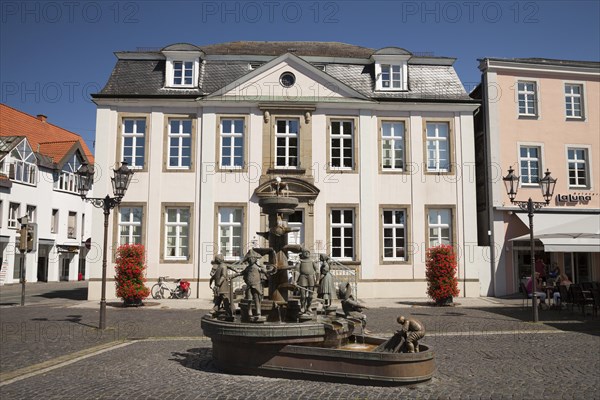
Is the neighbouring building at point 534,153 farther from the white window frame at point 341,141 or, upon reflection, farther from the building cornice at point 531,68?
the white window frame at point 341,141

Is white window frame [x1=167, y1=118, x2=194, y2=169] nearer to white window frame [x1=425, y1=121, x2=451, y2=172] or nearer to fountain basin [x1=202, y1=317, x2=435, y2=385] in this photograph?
white window frame [x1=425, y1=121, x2=451, y2=172]

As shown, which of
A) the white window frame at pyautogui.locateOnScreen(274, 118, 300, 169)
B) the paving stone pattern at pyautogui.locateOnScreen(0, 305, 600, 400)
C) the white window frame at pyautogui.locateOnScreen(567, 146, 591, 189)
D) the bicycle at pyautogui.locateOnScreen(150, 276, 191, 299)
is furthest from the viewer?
the white window frame at pyautogui.locateOnScreen(567, 146, 591, 189)

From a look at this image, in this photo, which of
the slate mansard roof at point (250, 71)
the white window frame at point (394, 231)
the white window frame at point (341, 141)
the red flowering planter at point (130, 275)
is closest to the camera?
Result: the red flowering planter at point (130, 275)

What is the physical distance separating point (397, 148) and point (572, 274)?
965 centimetres

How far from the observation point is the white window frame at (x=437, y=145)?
2344cm

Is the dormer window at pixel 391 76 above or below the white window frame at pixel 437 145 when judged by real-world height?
above

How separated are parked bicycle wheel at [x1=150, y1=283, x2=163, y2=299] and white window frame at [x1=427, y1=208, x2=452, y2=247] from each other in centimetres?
1128

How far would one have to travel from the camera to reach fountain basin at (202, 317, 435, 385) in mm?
7453

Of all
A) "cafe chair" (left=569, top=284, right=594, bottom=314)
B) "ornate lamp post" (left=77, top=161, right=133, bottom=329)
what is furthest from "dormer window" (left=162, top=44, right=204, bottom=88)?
Answer: "cafe chair" (left=569, top=284, right=594, bottom=314)

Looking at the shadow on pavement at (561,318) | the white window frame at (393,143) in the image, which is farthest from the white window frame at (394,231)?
the shadow on pavement at (561,318)

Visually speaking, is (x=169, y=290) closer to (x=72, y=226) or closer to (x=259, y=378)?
(x=259, y=378)

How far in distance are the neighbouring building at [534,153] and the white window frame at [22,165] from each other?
1128 inches

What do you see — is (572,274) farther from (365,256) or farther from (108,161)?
(108,161)

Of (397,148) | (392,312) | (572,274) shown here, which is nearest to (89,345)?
(392,312)
